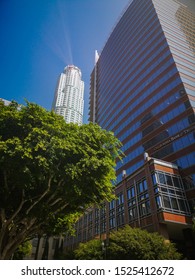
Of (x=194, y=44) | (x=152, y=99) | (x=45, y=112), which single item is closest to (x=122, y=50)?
(x=194, y=44)

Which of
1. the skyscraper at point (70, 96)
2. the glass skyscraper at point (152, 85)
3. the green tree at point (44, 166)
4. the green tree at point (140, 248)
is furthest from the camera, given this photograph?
the skyscraper at point (70, 96)

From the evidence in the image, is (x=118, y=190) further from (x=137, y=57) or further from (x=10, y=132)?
(x=137, y=57)

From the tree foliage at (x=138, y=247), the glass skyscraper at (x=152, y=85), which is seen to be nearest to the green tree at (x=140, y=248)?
the tree foliage at (x=138, y=247)

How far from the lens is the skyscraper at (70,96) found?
131m

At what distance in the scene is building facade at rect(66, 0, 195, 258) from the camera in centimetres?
2848

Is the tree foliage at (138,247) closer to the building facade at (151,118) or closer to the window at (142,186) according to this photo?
the building facade at (151,118)

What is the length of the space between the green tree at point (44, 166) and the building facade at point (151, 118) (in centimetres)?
277

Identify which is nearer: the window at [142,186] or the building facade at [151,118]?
the building facade at [151,118]

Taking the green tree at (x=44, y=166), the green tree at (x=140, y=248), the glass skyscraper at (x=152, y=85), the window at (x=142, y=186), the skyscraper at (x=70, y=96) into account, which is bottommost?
the green tree at (x=140, y=248)

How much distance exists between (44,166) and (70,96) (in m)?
131

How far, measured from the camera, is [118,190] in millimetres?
37562

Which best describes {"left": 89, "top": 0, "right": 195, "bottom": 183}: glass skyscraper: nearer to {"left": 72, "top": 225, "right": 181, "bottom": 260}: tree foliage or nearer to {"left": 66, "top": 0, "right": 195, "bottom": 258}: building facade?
{"left": 66, "top": 0, "right": 195, "bottom": 258}: building facade

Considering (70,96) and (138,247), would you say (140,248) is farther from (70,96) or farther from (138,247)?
(70,96)

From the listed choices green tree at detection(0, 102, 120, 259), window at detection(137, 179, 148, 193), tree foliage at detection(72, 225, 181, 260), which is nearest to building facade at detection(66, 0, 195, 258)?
window at detection(137, 179, 148, 193)
